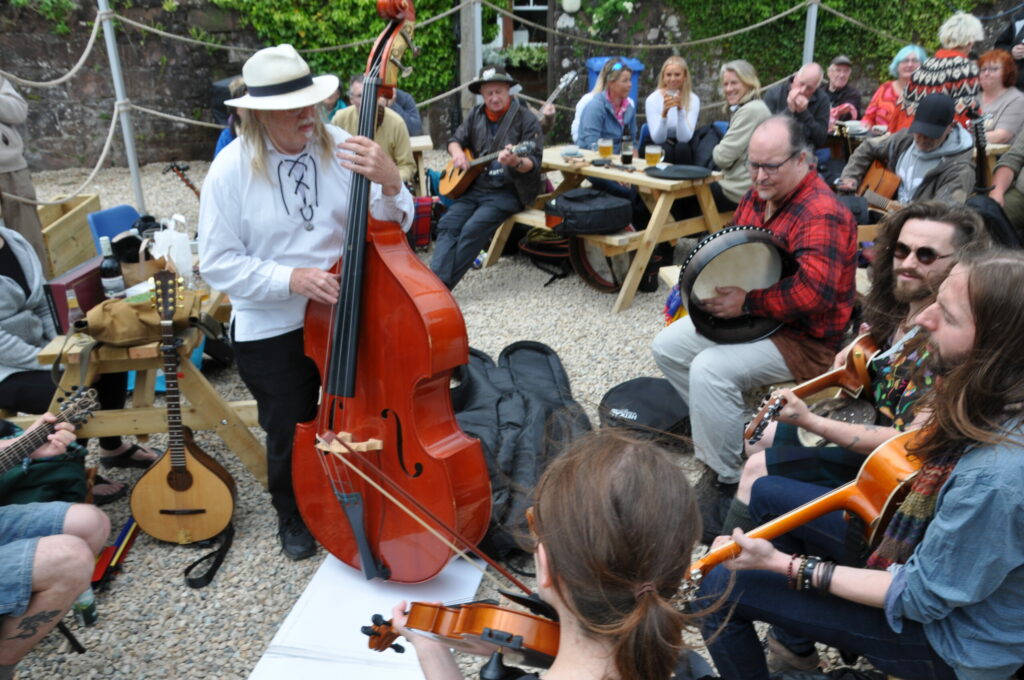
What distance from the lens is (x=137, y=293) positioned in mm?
3379

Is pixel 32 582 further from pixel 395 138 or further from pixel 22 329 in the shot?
pixel 395 138

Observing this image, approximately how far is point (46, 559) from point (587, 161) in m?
4.43

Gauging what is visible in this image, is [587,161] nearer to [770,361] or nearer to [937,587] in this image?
[770,361]

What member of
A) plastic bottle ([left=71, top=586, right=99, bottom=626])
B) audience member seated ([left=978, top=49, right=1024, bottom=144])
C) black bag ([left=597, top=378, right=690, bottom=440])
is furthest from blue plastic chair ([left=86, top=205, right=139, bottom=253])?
audience member seated ([left=978, top=49, right=1024, bottom=144])

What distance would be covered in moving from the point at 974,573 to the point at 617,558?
789 millimetres

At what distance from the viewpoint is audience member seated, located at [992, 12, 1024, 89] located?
6469 millimetres

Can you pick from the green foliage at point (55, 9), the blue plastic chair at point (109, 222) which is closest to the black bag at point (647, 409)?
the blue plastic chair at point (109, 222)

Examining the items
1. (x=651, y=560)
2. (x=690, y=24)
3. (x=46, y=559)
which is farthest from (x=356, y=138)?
(x=690, y=24)

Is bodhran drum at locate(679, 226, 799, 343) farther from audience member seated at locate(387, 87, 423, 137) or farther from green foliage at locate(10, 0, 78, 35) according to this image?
green foliage at locate(10, 0, 78, 35)

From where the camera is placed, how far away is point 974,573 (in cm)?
150

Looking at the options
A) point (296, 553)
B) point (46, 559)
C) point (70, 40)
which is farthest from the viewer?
point (70, 40)

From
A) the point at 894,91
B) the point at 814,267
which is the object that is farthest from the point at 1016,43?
the point at 814,267

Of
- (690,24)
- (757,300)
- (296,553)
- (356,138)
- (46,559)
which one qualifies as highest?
(690,24)

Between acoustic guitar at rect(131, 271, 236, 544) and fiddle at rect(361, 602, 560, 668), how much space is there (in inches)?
69.4
